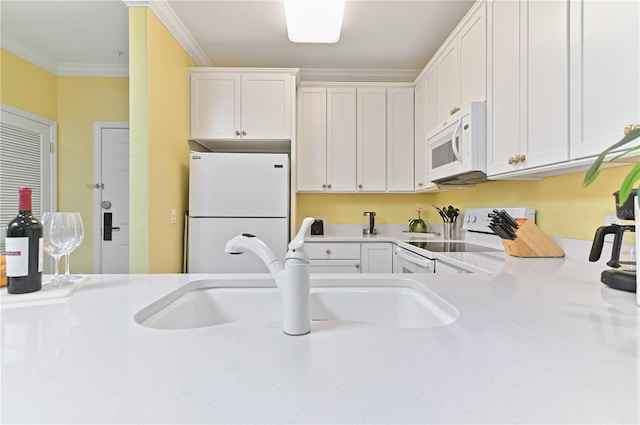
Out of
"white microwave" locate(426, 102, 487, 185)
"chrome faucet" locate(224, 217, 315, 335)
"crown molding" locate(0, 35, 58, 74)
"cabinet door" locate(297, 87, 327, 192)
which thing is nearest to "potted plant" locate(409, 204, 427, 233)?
"white microwave" locate(426, 102, 487, 185)

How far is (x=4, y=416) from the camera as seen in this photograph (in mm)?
368

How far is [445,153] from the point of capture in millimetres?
2352

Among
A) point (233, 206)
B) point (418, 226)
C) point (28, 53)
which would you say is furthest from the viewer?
point (418, 226)

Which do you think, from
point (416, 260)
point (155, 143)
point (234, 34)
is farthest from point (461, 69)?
point (155, 143)

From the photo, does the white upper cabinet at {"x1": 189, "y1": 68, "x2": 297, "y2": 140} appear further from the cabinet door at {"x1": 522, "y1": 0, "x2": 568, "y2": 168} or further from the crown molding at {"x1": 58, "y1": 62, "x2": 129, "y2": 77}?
A: the cabinet door at {"x1": 522, "y1": 0, "x2": 568, "y2": 168}

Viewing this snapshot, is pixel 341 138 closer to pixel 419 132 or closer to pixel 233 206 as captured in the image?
pixel 419 132

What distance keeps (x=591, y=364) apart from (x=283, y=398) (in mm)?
482

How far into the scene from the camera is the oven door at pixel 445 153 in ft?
6.82

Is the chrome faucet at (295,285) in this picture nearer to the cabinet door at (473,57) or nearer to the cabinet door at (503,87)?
the cabinet door at (503,87)

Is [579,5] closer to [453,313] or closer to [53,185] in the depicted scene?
[453,313]

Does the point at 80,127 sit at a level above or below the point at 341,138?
above

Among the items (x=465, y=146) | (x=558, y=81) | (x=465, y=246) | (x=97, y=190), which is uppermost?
(x=558, y=81)

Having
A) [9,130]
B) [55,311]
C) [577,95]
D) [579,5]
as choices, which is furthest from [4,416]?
[9,130]

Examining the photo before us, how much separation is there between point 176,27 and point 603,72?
2719mm
